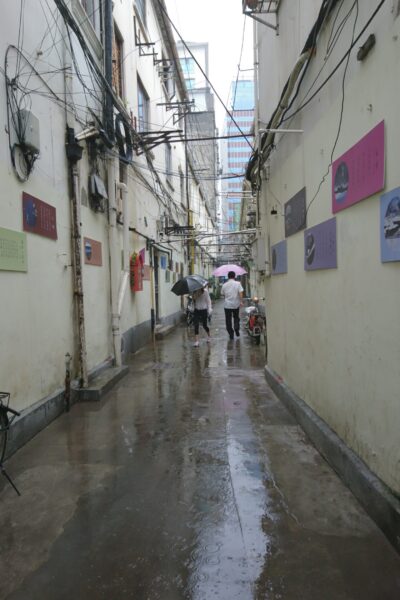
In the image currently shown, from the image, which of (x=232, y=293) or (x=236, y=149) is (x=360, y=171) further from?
(x=236, y=149)

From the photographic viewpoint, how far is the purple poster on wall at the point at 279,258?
5.54 meters

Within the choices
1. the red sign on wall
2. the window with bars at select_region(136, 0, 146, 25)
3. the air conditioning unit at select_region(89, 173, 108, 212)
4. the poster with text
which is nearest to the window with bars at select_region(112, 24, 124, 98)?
the window with bars at select_region(136, 0, 146, 25)

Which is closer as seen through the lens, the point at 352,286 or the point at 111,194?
the point at 352,286

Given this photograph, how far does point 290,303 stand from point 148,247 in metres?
7.04

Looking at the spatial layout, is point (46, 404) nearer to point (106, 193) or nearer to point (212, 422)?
point (212, 422)

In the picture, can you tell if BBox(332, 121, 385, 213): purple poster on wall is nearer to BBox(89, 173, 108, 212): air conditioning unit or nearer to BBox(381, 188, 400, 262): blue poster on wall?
BBox(381, 188, 400, 262): blue poster on wall

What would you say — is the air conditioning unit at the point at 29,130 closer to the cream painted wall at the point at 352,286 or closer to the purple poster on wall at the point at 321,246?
the cream painted wall at the point at 352,286

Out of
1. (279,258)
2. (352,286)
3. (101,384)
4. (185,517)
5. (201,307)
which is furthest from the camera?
(201,307)

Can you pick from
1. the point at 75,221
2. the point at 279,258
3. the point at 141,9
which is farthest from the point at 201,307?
the point at 141,9

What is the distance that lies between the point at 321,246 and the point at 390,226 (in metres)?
1.35

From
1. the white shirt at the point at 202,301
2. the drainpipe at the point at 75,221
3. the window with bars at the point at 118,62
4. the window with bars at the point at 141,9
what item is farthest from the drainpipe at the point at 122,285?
the window with bars at the point at 141,9

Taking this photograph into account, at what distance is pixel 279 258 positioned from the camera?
5.85m

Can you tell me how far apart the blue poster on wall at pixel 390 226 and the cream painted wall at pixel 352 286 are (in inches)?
2.4

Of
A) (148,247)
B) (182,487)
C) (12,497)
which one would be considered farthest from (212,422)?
(148,247)
